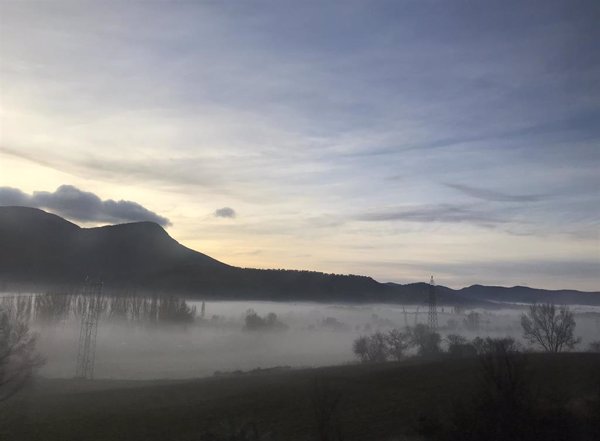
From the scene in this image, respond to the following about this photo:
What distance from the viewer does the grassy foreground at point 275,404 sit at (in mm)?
44656

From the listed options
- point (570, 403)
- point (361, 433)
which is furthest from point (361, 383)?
point (570, 403)

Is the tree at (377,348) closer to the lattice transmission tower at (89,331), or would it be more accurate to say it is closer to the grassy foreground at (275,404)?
the grassy foreground at (275,404)

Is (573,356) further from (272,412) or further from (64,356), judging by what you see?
(64,356)

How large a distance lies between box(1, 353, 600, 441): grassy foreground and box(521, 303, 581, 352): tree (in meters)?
53.9

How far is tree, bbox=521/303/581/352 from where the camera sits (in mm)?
116625

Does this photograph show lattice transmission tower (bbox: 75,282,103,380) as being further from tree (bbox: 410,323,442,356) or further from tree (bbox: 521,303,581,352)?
tree (bbox: 521,303,581,352)

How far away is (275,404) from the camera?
2084 inches

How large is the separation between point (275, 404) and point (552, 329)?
87.8 metres

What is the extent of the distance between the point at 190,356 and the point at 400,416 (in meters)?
122

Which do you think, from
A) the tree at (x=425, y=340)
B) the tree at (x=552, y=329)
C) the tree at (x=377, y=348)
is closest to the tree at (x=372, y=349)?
the tree at (x=377, y=348)

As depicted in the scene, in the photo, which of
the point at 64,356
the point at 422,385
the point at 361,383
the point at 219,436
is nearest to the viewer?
the point at 219,436

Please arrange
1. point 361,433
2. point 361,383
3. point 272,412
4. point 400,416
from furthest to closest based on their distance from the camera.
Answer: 1. point 361,383
2. point 272,412
3. point 400,416
4. point 361,433

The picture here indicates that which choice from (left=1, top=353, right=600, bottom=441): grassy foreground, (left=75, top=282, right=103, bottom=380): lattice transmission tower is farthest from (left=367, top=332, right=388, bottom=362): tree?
(left=75, top=282, right=103, bottom=380): lattice transmission tower

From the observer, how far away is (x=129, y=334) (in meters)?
171
